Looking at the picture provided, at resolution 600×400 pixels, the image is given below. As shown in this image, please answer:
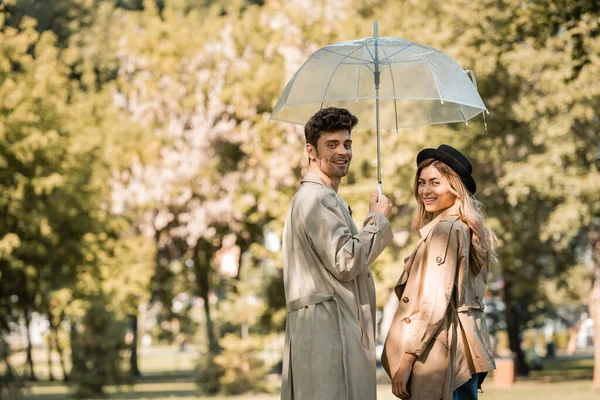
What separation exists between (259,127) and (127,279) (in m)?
6.91

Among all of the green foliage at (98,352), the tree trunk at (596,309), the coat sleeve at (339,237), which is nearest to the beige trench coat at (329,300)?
the coat sleeve at (339,237)

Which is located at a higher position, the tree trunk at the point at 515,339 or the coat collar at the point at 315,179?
the coat collar at the point at 315,179

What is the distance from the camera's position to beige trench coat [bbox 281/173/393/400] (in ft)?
16.3

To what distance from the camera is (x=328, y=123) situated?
505 cm

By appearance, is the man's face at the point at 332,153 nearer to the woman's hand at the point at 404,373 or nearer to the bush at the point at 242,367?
the woman's hand at the point at 404,373

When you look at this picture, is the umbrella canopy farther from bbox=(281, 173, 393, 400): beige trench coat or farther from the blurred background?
the blurred background

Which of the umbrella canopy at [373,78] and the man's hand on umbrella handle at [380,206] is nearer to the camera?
the man's hand on umbrella handle at [380,206]

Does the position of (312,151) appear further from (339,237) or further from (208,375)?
(208,375)

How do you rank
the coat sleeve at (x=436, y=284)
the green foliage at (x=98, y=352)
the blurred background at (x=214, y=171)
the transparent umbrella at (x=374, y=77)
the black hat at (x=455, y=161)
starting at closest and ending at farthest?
the coat sleeve at (x=436, y=284) < the black hat at (x=455, y=161) < the transparent umbrella at (x=374, y=77) < the blurred background at (x=214, y=171) < the green foliage at (x=98, y=352)

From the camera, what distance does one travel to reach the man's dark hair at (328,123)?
199 inches

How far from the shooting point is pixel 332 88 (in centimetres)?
627

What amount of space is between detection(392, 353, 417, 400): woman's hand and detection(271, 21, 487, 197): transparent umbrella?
1.68 meters

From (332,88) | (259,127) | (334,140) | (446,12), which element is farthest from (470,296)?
(259,127)

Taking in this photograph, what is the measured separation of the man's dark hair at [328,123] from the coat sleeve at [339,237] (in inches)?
11.8
